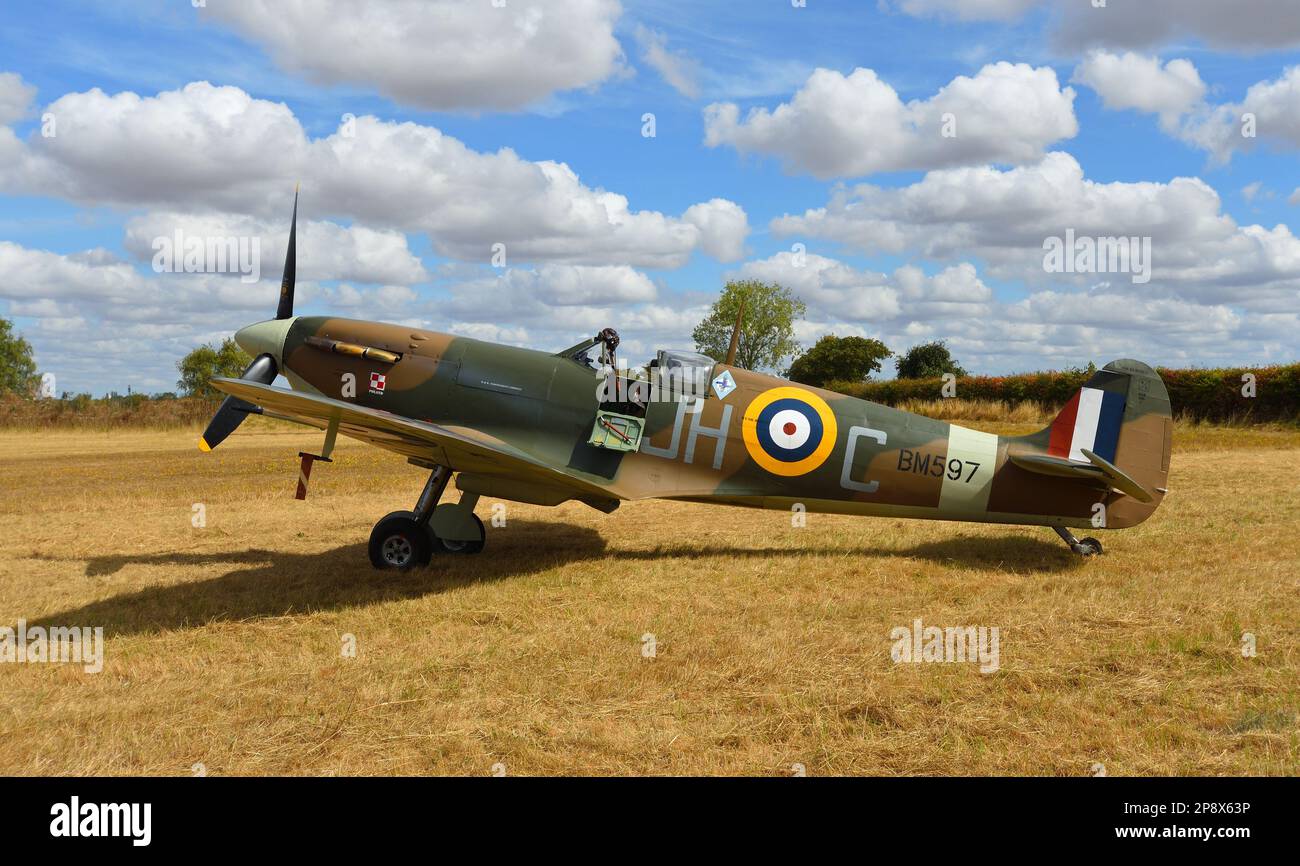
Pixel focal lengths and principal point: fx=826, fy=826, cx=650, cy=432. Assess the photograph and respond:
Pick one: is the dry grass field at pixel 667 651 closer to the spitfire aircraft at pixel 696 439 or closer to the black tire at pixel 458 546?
the black tire at pixel 458 546

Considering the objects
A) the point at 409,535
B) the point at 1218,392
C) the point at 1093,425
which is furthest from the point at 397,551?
the point at 1218,392

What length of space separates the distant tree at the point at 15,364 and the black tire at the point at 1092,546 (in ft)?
261

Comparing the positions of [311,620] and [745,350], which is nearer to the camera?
[311,620]

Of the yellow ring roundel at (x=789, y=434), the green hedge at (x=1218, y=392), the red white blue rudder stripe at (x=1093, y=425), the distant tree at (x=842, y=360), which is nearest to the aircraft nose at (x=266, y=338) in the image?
the yellow ring roundel at (x=789, y=434)

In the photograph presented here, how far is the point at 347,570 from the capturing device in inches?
323

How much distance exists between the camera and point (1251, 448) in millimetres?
17766

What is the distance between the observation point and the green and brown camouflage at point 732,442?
316 inches

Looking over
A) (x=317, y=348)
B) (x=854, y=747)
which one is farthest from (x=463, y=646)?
(x=317, y=348)

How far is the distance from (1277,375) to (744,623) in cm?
2606

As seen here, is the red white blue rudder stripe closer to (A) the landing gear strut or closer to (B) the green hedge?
(A) the landing gear strut

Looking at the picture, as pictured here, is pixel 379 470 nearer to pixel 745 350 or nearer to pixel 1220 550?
pixel 1220 550

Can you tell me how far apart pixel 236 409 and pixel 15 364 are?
7788 centimetres

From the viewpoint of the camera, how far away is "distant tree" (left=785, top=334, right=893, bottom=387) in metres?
45.8

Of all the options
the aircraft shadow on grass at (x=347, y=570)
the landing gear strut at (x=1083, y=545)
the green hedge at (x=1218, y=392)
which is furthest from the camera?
the green hedge at (x=1218, y=392)
